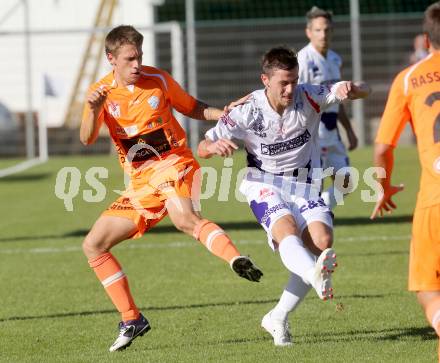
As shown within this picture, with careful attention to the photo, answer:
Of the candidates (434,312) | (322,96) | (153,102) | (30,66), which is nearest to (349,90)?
(322,96)

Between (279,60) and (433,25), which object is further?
(279,60)

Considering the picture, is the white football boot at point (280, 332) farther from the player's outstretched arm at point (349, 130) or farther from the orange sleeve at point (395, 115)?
the player's outstretched arm at point (349, 130)

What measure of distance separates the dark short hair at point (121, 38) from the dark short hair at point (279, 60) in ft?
2.85

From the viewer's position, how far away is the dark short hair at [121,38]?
7.19 metres

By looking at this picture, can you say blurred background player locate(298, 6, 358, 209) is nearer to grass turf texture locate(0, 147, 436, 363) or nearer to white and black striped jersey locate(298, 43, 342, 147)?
white and black striped jersey locate(298, 43, 342, 147)

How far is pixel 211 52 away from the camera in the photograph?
26.4 m

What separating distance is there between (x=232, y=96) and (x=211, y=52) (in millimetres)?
1204

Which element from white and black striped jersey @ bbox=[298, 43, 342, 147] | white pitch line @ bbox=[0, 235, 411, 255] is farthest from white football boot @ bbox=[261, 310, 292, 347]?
white pitch line @ bbox=[0, 235, 411, 255]

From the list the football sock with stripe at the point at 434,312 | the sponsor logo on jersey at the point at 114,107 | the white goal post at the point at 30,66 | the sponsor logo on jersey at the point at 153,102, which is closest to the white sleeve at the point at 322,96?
the sponsor logo on jersey at the point at 153,102

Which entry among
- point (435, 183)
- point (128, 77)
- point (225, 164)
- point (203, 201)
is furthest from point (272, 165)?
point (225, 164)

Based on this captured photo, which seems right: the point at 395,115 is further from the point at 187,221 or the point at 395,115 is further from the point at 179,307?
the point at 179,307

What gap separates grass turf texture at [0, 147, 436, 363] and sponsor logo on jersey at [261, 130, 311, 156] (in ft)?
4.16

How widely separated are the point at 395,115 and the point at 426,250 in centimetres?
70

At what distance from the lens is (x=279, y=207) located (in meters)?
7.07
